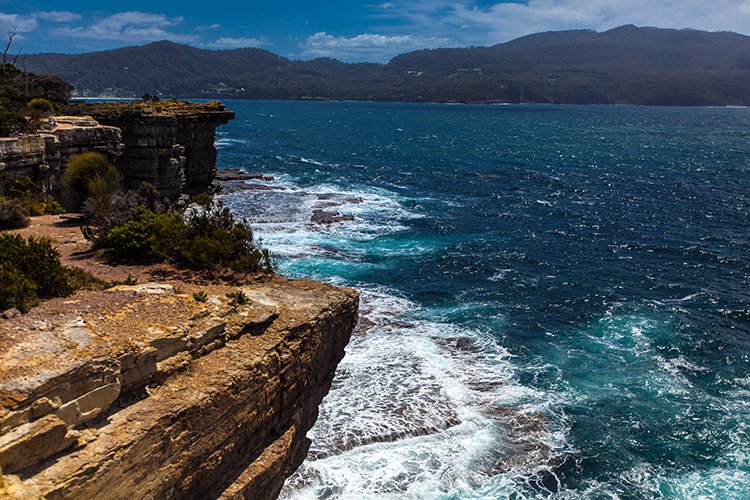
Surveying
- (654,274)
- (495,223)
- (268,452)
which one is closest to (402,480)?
(268,452)

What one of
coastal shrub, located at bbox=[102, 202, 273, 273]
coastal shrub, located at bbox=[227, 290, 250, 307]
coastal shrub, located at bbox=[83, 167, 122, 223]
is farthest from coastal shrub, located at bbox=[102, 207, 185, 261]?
coastal shrub, located at bbox=[227, 290, 250, 307]

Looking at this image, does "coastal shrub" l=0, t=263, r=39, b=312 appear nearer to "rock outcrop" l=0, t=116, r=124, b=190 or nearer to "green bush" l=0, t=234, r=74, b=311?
"green bush" l=0, t=234, r=74, b=311

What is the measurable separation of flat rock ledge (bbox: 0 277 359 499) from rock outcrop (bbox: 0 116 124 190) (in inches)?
640

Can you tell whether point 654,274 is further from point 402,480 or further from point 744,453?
point 402,480

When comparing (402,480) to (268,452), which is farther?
(402,480)

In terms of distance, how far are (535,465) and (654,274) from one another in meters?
22.4

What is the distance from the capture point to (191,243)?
15.4 m

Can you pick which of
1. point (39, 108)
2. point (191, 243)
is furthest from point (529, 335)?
point (39, 108)

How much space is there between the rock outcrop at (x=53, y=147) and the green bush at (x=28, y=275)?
14.1 metres

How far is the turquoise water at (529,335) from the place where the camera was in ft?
59.6

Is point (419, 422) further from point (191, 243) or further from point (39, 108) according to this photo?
point (39, 108)

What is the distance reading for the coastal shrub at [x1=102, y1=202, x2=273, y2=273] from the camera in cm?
1510

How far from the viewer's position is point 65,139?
27.4 metres

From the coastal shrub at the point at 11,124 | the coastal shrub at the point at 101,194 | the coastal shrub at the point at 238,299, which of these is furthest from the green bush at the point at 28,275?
the coastal shrub at the point at 11,124
